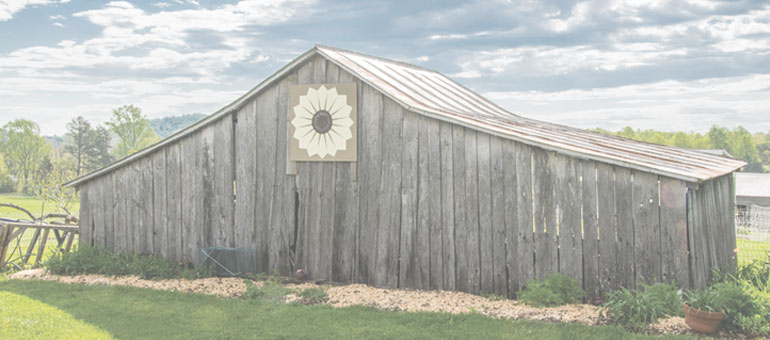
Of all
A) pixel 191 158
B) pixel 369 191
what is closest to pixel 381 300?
pixel 369 191

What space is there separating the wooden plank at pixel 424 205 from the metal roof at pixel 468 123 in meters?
0.39

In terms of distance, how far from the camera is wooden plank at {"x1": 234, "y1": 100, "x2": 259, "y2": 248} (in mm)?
11609

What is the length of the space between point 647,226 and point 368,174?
14.4 feet

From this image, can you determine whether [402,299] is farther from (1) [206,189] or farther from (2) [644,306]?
(1) [206,189]

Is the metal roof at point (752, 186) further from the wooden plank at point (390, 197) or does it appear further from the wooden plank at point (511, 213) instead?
the wooden plank at point (390, 197)

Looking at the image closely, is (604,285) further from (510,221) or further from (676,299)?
(510,221)

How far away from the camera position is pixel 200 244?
12047 millimetres

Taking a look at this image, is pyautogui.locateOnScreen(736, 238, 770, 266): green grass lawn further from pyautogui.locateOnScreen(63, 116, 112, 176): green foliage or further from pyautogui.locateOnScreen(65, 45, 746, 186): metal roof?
pyautogui.locateOnScreen(63, 116, 112, 176): green foliage

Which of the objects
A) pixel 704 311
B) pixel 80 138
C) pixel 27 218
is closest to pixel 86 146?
pixel 80 138

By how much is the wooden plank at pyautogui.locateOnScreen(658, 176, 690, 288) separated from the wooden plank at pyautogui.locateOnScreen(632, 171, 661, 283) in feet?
0.24

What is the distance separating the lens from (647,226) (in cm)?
857

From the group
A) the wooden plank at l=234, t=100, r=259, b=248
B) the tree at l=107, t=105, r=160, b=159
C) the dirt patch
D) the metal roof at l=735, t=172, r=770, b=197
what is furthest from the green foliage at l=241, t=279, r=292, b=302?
the tree at l=107, t=105, r=160, b=159

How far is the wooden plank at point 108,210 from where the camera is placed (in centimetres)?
1285

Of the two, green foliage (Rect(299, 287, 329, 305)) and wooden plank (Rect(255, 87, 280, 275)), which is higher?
wooden plank (Rect(255, 87, 280, 275))
